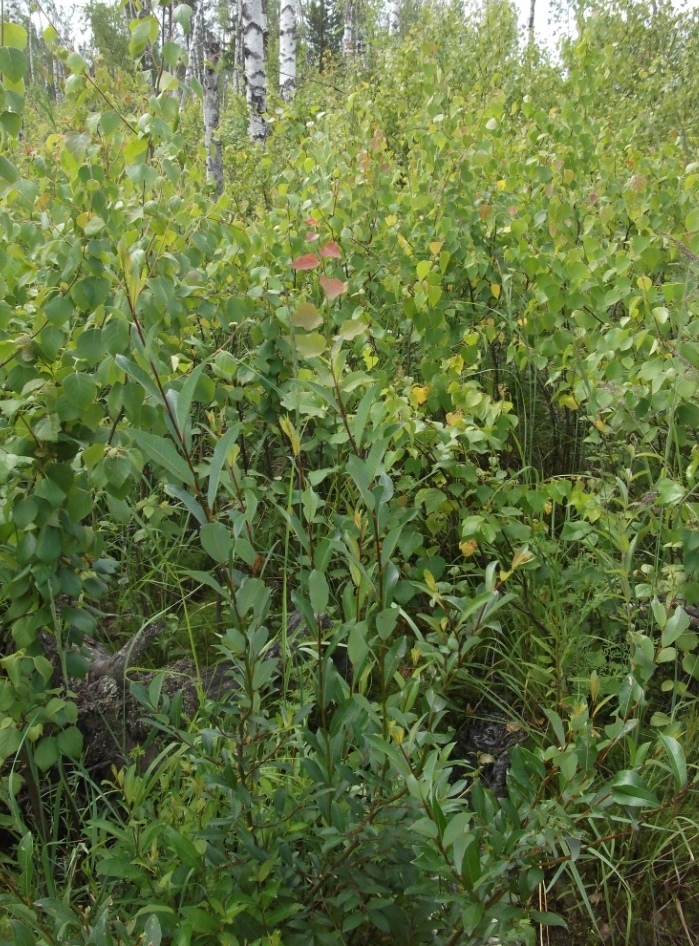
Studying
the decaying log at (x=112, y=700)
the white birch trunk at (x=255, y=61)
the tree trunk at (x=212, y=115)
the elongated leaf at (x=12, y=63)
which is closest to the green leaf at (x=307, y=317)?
the elongated leaf at (x=12, y=63)

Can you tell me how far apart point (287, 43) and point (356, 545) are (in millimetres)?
10684

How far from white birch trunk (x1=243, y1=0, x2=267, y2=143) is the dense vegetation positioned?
15.5ft

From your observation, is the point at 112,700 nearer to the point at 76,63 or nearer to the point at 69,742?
the point at 69,742

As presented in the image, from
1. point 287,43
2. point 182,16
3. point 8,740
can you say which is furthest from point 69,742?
point 287,43

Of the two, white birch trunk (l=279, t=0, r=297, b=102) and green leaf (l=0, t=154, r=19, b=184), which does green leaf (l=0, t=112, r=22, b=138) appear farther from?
white birch trunk (l=279, t=0, r=297, b=102)

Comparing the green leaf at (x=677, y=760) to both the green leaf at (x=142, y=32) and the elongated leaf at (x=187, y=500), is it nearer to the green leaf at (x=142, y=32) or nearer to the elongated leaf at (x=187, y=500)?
the elongated leaf at (x=187, y=500)

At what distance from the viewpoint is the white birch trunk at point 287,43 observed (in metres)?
9.66

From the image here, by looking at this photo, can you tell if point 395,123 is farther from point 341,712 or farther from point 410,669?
point 341,712

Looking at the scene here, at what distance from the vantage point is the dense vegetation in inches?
45.6

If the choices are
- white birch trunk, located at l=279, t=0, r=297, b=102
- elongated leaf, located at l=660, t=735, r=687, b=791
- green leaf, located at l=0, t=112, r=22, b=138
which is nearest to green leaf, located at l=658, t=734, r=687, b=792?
elongated leaf, located at l=660, t=735, r=687, b=791

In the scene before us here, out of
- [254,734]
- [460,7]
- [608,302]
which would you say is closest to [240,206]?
[608,302]

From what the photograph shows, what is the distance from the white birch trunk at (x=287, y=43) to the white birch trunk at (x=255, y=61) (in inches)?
76.4

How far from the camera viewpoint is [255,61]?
293 inches

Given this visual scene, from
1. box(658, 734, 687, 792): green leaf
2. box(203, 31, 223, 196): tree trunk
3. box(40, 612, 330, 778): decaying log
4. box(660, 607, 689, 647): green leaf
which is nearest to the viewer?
box(658, 734, 687, 792): green leaf
